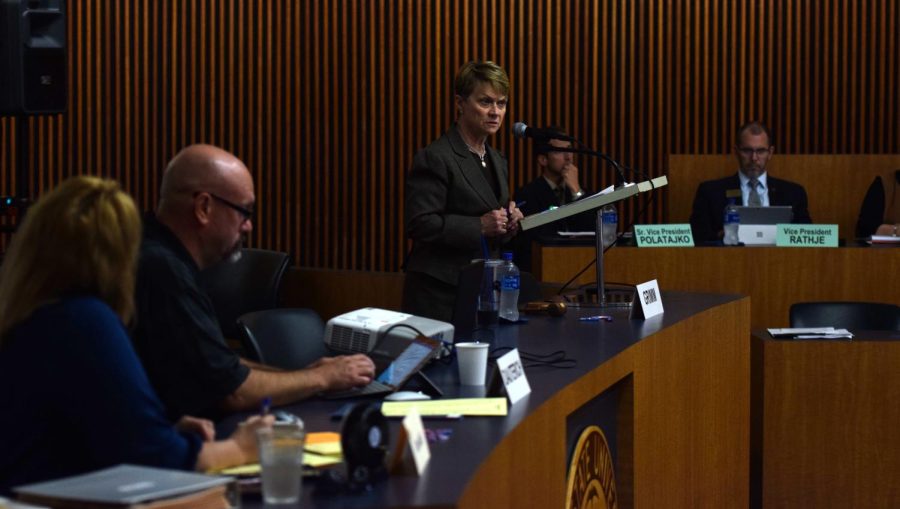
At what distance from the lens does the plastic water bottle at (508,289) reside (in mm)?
4012

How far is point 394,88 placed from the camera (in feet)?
28.2

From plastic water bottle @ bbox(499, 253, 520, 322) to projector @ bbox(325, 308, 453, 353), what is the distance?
2.65ft

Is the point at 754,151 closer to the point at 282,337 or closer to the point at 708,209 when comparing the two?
the point at 708,209

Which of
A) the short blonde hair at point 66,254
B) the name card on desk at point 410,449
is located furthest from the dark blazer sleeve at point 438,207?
the short blonde hair at point 66,254

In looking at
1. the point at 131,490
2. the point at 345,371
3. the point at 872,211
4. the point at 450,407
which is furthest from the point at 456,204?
the point at 872,211

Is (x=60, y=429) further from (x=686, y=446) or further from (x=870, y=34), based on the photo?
(x=870, y=34)

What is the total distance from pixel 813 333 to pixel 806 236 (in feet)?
4.92

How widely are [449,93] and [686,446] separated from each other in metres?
4.86

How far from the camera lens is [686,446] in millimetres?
4055

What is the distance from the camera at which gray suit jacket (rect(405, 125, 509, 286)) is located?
4.39 metres

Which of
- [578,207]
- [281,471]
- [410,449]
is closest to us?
[281,471]

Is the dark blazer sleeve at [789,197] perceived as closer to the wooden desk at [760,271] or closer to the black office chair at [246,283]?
the wooden desk at [760,271]

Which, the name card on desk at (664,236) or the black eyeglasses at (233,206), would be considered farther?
the name card on desk at (664,236)

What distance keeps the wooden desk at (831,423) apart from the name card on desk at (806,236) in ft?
4.94
